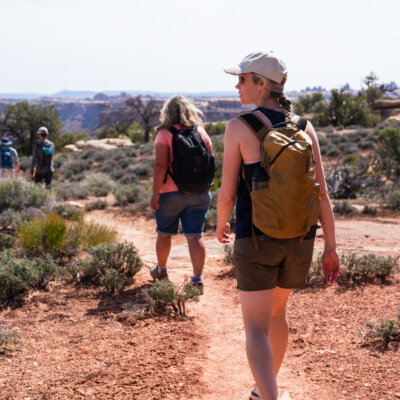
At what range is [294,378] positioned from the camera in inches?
119

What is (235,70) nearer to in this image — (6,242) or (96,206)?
(6,242)

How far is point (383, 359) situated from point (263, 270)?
1470mm

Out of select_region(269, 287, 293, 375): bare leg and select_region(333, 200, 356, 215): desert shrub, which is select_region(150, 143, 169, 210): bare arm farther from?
select_region(333, 200, 356, 215): desert shrub

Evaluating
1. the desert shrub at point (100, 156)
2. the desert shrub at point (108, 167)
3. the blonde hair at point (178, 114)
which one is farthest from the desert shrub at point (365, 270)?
the desert shrub at point (100, 156)

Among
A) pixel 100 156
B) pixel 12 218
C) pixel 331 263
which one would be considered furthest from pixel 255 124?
pixel 100 156

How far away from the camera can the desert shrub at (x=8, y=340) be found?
3.24 meters

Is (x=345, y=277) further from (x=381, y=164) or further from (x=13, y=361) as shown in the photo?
(x=381, y=164)

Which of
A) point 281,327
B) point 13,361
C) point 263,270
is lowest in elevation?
point 13,361

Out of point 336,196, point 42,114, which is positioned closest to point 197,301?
point 336,196

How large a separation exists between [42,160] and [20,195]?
179 cm

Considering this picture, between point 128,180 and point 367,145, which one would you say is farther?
point 367,145

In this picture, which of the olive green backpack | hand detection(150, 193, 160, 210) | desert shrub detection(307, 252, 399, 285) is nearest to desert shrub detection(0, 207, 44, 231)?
hand detection(150, 193, 160, 210)

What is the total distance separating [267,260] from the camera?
2125mm

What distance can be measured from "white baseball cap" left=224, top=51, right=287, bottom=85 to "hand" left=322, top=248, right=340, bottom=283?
924 mm
